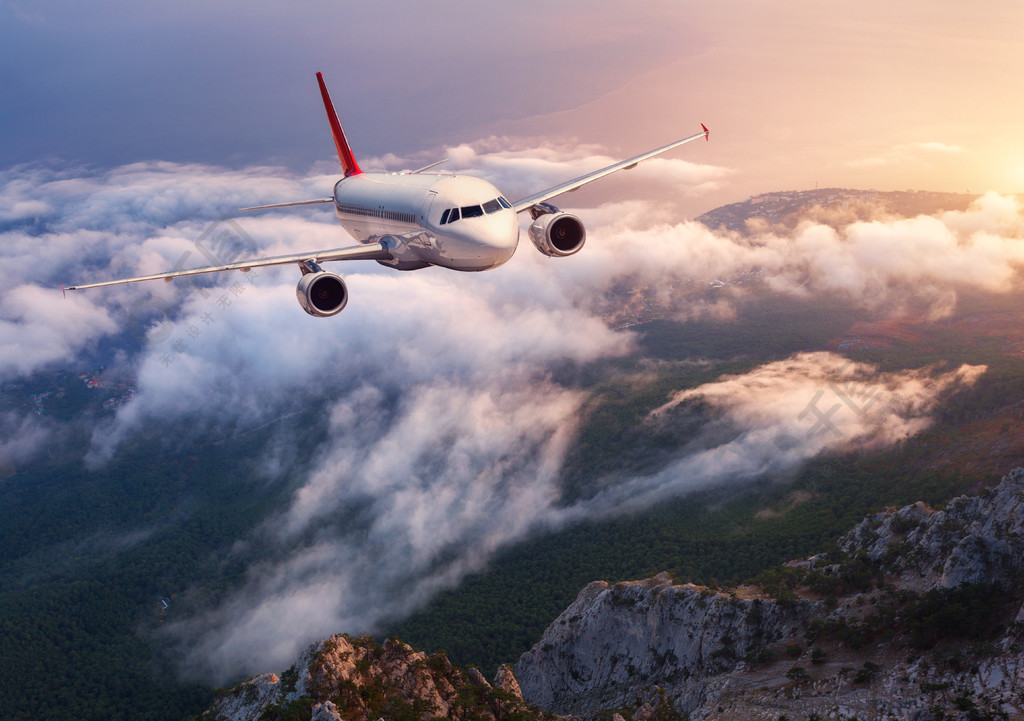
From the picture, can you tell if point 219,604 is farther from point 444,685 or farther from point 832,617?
point 832,617

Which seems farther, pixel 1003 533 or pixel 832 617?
pixel 832 617

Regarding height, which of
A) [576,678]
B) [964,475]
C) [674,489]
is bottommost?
[674,489]

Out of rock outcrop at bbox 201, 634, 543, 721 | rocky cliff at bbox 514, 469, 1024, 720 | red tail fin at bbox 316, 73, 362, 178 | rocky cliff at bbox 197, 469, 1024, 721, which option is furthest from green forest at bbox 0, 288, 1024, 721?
red tail fin at bbox 316, 73, 362, 178

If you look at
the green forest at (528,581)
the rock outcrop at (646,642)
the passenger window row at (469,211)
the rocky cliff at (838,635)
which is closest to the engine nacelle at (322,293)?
the passenger window row at (469,211)

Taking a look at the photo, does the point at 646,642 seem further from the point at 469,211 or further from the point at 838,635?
the point at 469,211

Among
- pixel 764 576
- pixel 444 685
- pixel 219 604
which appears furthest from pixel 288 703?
pixel 219 604

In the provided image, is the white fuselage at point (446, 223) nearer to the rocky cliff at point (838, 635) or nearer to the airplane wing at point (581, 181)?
the airplane wing at point (581, 181)

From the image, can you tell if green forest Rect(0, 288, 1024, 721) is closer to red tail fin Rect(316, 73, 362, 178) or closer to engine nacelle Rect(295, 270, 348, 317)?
red tail fin Rect(316, 73, 362, 178)
